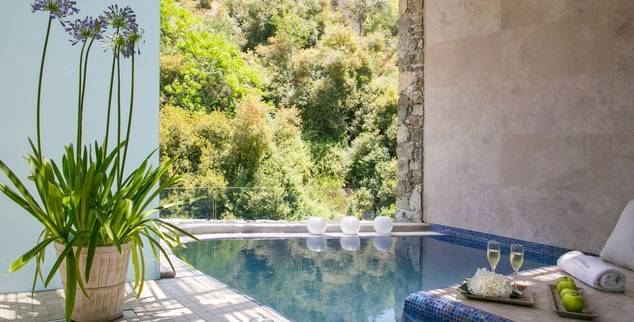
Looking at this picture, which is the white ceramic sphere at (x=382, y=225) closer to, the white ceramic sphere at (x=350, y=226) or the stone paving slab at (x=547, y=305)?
the white ceramic sphere at (x=350, y=226)

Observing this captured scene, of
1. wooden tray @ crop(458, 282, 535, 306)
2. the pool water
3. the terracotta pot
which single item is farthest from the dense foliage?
the terracotta pot

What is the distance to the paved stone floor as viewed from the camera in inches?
124

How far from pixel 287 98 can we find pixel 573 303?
13.3 meters

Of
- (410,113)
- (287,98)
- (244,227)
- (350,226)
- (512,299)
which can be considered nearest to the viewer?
(512,299)

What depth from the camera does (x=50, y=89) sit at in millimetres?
3713

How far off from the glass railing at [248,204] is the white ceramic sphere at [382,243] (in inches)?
71.9

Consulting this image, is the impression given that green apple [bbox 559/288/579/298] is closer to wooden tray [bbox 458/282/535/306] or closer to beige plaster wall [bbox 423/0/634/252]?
wooden tray [bbox 458/282/535/306]

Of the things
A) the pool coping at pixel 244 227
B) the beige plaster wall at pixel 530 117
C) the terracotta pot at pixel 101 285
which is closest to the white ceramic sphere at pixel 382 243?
the pool coping at pixel 244 227

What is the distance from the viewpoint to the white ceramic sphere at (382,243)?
6.12 m

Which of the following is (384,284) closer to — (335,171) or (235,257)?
(235,257)

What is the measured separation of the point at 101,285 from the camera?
289cm

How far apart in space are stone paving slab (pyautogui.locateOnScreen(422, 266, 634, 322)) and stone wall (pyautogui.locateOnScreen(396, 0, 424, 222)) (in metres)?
4.10

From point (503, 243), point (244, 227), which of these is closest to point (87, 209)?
point (244, 227)

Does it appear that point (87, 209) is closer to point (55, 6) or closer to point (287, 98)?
point (55, 6)
